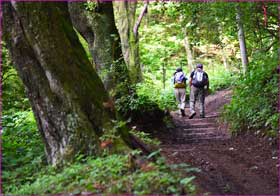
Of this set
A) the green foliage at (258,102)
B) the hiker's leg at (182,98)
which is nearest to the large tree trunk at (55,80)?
Answer: the green foliage at (258,102)

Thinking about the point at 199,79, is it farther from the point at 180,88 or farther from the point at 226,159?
the point at 226,159

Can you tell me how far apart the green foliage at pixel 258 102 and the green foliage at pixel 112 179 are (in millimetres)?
4858

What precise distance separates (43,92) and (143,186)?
2585 millimetres

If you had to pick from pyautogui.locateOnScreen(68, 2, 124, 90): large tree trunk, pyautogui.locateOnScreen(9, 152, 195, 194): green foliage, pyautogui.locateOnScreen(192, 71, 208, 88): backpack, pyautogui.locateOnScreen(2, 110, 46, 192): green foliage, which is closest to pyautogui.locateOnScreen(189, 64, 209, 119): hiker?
pyautogui.locateOnScreen(192, 71, 208, 88): backpack

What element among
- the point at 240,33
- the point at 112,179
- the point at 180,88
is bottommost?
the point at 112,179

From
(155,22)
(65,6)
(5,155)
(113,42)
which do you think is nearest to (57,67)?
(65,6)

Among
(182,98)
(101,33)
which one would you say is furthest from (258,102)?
(182,98)

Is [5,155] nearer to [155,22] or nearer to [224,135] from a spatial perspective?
[224,135]

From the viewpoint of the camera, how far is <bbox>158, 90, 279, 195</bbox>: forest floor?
690cm

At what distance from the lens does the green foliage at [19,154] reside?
665 centimetres

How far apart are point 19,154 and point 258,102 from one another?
6053mm

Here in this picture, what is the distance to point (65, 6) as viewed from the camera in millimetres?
7559

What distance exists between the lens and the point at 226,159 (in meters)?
8.77

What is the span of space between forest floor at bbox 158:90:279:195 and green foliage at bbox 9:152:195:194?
0.70 metres
